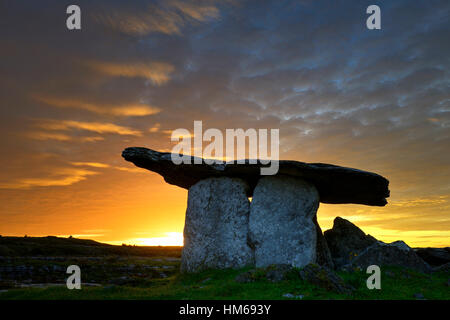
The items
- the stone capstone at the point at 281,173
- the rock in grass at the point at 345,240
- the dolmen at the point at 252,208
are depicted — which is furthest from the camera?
the rock in grass at the point at 345,240

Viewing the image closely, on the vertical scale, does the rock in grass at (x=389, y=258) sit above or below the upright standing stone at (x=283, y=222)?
below

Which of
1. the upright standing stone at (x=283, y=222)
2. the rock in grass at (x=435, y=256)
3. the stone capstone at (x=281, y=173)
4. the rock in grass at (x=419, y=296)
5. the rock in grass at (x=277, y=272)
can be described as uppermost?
the stone capstone at (x=281, y=173)

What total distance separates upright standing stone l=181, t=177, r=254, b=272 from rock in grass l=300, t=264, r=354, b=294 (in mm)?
6703

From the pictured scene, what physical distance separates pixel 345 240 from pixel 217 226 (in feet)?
31.7

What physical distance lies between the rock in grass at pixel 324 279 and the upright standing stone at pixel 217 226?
264 inches

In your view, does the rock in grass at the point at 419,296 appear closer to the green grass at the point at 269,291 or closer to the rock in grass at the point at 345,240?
the green grass at the point at 269,291

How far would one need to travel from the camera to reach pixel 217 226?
20719mm

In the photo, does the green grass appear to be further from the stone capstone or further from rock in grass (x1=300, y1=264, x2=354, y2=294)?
the stone capstone

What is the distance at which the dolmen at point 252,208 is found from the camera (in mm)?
19484

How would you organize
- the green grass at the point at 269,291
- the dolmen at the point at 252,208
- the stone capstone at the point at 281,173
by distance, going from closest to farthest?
the green grass at the point at 269,291 < the dolmen at the point at 252,208 < the stone capstone at the point at 281,173

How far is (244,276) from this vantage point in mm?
14547

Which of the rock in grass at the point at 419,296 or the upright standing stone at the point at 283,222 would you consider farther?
the upright standing stone at the point at 283,222

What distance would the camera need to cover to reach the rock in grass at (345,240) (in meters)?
23.8

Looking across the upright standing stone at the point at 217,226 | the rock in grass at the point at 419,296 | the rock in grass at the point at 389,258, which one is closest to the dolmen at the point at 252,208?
the upright standing stone at the point at 217,226
